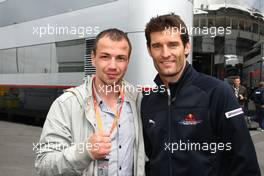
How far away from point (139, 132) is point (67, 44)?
8.07m

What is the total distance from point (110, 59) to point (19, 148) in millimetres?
7016

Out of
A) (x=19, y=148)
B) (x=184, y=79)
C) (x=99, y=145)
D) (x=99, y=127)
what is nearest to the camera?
(x=99, y=145)

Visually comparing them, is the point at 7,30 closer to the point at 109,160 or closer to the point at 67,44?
the point at 67,44

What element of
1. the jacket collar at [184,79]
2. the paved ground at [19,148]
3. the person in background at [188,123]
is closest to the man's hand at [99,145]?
the person in background at [188,123]

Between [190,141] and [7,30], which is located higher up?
[7,30]

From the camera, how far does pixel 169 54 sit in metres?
1.92

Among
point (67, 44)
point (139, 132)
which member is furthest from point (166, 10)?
point (139, 132)

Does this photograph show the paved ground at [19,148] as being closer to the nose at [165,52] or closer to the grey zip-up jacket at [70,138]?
the grey zip-up jacket at [70,138]

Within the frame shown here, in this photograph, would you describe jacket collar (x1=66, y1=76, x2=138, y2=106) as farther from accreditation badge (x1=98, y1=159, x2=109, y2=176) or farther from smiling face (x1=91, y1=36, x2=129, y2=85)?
accreditation badge (x1=98, y1=159, x2=109, y2=176)

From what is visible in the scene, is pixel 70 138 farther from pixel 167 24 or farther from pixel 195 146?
pixel 167 24

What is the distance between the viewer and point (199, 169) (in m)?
1.82

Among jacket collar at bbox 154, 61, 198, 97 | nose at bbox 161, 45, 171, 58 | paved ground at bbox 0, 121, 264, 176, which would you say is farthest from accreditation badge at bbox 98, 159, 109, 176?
paved ground at bbox 0, 121, 264, 176

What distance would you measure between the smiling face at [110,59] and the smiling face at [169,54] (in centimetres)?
15

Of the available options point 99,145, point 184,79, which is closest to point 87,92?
point 99,145
